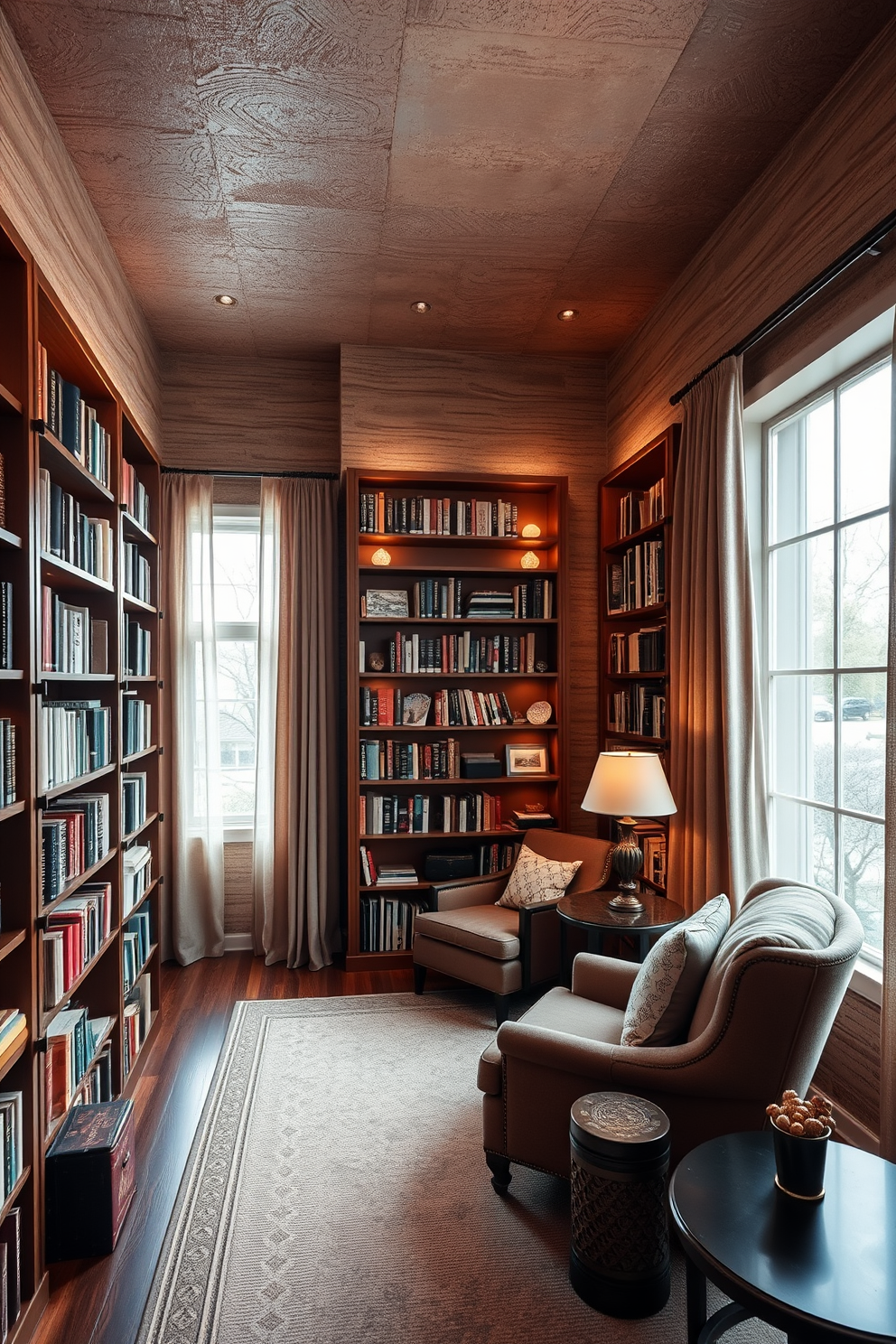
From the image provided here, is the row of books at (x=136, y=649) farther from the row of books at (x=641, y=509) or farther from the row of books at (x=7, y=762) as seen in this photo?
the row of books at (x=641, y=509)

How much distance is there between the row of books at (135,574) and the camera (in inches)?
122

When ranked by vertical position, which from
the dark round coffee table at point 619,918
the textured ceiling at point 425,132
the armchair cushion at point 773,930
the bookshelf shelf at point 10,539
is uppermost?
the textured ceiling at point 425,132

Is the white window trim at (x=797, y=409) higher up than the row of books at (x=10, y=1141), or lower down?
higher up

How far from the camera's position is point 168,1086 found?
2936 millimetres

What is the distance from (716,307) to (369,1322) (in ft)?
11.3

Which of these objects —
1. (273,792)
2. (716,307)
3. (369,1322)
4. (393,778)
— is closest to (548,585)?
(393,778)

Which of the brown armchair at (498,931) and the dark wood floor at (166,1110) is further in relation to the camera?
the brown armchair at (498,931)

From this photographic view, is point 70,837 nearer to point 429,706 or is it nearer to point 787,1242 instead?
point 787,1242

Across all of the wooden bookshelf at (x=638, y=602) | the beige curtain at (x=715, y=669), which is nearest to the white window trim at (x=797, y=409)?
the beige curtain at (x=715, y=669)

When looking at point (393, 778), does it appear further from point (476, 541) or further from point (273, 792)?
point (476, 541)

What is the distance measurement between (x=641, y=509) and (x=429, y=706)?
4.92ft

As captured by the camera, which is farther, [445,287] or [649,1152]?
[445,287]

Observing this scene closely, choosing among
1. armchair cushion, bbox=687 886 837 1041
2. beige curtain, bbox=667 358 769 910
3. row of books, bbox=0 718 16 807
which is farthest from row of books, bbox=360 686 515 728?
row of books, bbox=0 718 16 807

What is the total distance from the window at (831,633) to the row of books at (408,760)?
5.65 feet
